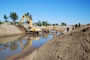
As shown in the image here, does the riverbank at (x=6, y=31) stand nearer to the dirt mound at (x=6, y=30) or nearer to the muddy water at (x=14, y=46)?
the dirt mound at (x=6, y=30)

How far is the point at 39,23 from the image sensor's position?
97375 mm

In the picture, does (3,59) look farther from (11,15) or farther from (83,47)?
(11,15)

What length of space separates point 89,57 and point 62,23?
120231 millimetres

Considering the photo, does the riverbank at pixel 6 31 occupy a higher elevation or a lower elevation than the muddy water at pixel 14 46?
higher

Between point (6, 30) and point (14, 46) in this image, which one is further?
point (6, 30)

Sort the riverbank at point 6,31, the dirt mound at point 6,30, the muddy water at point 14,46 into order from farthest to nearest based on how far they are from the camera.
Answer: the dirt mound at point 6,30 < the riverbank at point 6,31 < the muddy water at point 14,46

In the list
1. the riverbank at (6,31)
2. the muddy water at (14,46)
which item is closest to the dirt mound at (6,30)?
the riverbank at (6,31)

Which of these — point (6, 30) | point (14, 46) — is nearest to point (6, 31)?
point (6, 30)

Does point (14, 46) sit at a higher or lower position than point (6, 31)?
lower

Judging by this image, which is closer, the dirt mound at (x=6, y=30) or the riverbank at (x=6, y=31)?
the riverbank at (x=6, y=31)

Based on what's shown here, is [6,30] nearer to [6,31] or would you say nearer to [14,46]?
[6,31]

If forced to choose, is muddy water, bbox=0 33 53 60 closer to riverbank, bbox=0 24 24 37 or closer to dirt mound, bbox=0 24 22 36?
riverbank, bbox=0 24 24 37

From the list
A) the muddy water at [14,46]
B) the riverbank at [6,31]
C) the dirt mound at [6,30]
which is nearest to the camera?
the muddy water at [14,46]

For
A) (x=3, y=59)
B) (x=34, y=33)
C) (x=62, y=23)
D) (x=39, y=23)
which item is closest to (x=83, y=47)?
(x=3, y=59)
